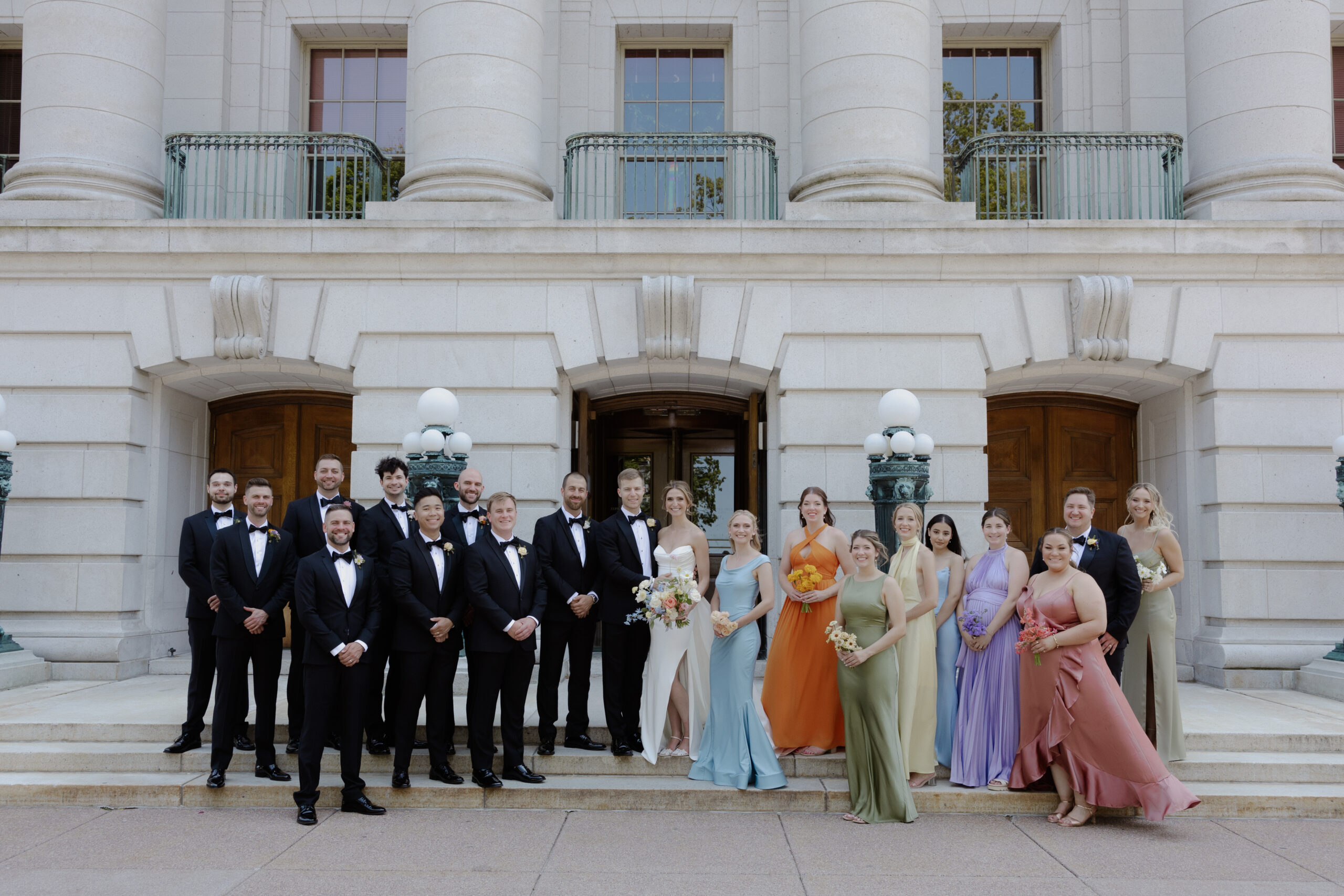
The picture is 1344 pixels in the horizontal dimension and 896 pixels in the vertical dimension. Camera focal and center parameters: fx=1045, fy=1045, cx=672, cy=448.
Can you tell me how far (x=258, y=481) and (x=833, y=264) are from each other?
6.37 meters

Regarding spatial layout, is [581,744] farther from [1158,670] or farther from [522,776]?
[1158,670]

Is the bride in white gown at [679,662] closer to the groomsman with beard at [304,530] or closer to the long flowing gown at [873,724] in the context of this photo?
the long flowing gown at [873,724]

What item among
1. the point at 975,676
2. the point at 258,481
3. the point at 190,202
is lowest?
the point at 975,676

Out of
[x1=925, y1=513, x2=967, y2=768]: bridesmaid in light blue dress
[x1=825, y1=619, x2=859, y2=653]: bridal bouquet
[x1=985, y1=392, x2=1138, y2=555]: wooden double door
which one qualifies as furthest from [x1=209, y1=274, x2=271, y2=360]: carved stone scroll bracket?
[x1=985, y1=392, x2=1138, y2=555]: wooden double door

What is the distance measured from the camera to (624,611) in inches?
301

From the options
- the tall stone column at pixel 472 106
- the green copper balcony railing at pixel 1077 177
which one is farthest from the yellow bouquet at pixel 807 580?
the green copper balcony railing at pixel 1077 177

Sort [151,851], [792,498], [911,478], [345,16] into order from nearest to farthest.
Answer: [151,851] → [911,478] → [792,498] → [345,16]

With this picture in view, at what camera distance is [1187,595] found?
11.5 m

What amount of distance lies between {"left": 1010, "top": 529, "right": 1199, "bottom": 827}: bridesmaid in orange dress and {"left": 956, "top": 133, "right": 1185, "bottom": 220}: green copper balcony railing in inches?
248

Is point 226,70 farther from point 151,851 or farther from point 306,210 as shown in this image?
point 151,851

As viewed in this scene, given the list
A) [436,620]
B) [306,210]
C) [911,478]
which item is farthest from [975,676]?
[306,210]

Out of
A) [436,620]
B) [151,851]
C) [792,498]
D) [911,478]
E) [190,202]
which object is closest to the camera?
[151,851]

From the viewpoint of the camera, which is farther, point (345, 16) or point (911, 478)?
point (345, 16)

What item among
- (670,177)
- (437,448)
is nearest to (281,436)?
(437,448)
